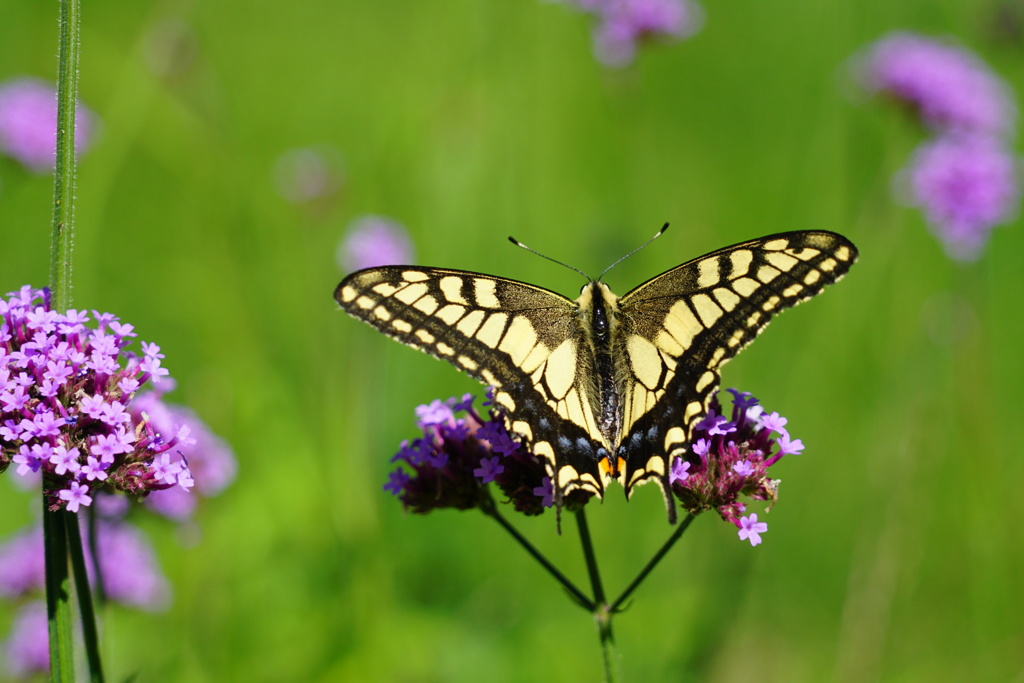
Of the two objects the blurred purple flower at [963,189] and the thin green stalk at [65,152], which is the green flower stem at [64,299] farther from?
the blurred purple flower at [963,189]

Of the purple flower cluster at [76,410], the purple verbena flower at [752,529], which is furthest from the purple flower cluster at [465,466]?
the purple flower cluster at [76,410]

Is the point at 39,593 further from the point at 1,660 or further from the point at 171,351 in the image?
the point at 171,351

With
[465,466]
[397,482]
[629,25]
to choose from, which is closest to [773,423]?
[465,466]

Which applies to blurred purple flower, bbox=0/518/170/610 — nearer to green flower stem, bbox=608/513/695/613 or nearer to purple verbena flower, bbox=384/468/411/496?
purple verbena flower, bbox=384/468/411/496

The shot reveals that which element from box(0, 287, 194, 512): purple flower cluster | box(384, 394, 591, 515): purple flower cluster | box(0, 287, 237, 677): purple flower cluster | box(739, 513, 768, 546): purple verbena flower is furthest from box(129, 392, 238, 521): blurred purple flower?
box(739, 513, 768, 546): purple verbena flower

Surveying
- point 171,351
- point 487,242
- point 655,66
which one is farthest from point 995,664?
point 655,66

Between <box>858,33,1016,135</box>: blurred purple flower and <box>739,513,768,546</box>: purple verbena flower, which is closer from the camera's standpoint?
<box>739,513,768,546</box>: purple verbena flower

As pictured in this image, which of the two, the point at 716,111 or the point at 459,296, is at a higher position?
the point at 716,111
